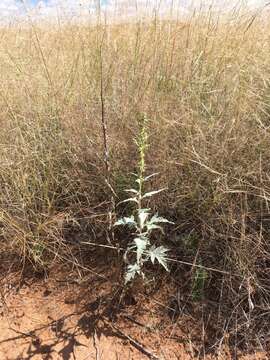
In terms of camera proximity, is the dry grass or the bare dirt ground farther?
the dry grass

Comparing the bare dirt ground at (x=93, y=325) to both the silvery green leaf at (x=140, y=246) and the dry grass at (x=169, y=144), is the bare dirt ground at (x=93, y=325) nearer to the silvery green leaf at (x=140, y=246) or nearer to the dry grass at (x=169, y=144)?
the dry grass at (x=169, y=144)

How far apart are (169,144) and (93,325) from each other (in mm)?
913

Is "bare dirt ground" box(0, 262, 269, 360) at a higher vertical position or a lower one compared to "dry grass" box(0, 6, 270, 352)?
lower

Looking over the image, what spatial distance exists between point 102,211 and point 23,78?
110 centimetres

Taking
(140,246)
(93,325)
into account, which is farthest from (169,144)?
(93,325)

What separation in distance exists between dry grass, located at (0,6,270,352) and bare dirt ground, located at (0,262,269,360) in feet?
0.53

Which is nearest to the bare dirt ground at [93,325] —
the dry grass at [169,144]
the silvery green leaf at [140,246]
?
the dry grass at [169,144]

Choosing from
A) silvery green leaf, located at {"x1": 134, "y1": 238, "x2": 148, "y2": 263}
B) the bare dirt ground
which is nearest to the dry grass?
the bare dirt ground

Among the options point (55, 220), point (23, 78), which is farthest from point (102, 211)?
point (23, 78)

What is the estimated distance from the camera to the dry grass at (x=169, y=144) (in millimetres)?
1645

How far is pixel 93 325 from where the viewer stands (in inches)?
61.8

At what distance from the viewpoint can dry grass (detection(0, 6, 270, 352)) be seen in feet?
5.40

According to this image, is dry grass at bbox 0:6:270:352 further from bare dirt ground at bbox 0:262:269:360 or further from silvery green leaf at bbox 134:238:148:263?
silvery green leaf at bbox 134:238:148:263

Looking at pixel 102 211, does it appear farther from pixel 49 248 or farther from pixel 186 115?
pixel 186 115
